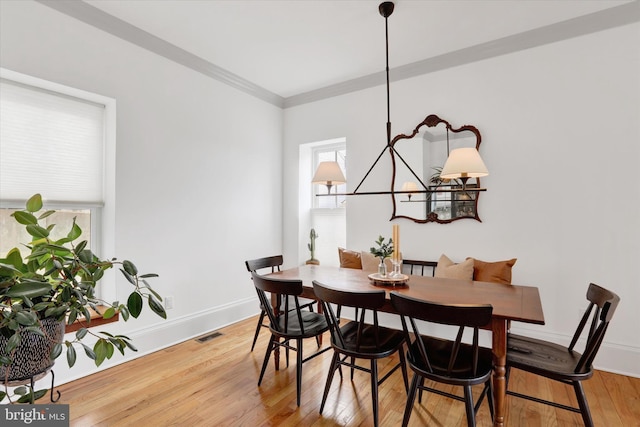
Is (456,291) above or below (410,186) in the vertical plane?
below

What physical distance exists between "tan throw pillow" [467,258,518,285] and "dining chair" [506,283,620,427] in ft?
2.34

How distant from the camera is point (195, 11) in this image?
103 inches

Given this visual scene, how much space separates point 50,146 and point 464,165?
9.78 feet

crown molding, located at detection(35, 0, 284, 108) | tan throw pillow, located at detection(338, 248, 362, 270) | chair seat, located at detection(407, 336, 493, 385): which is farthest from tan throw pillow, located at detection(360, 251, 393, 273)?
crown molding, located at detection(35, 0, 284, 108)

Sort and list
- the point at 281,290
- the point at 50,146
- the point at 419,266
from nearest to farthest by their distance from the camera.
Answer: the point at 281,290
the point at 50,146
the point at 419,266

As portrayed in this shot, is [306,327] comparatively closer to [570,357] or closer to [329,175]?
[329,175]

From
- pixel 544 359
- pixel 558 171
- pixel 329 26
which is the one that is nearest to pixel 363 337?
pixel 544 359

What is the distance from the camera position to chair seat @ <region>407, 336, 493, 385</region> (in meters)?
1.66

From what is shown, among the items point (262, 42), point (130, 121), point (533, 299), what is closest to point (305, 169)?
point (262, 42)

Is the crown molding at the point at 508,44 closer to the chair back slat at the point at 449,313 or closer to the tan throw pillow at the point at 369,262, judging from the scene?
the tan throw pillow at the point at 369,262

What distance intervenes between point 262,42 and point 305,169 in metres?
1.76

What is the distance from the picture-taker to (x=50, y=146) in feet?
8.15

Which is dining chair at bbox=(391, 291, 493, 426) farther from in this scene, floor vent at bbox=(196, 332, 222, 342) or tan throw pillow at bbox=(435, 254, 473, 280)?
floor vent at bbox=(196, 332, 222, 342)

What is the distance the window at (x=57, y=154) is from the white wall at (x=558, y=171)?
2.89m
